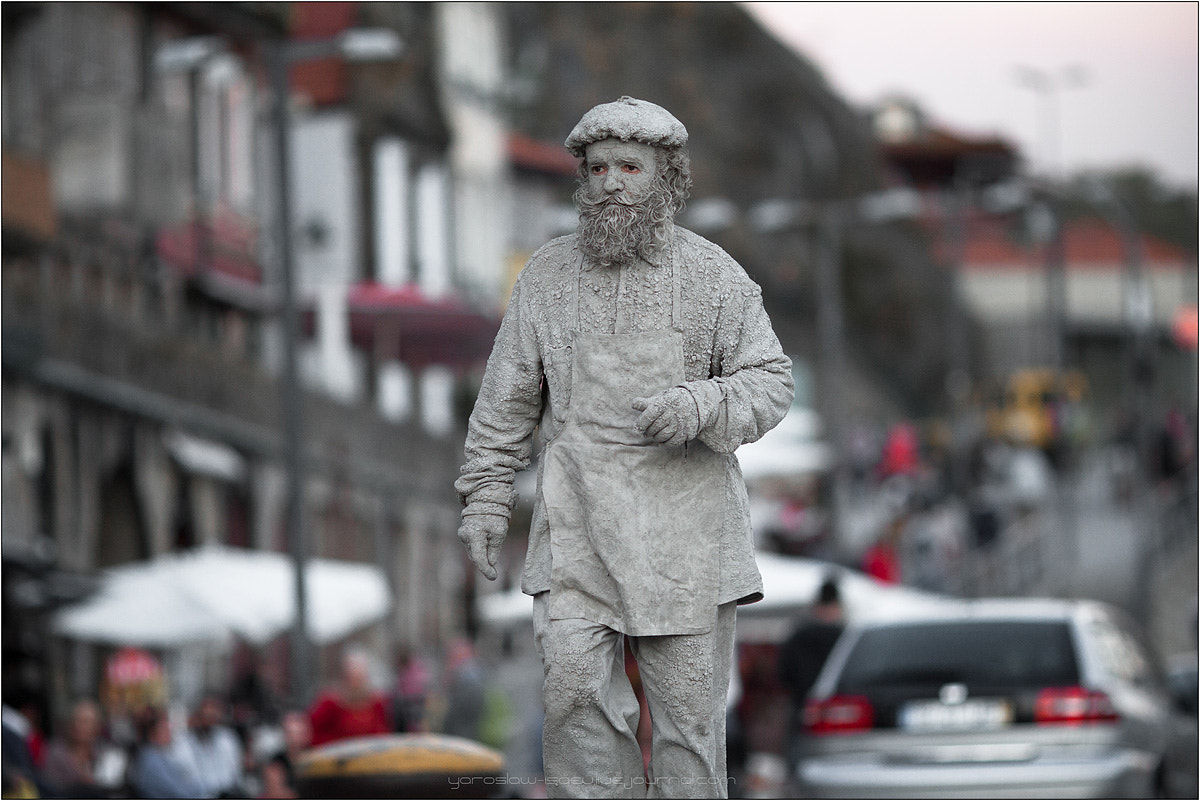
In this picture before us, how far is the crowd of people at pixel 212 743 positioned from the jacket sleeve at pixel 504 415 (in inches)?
207

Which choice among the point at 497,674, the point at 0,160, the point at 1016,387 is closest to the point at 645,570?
the point at 0,160

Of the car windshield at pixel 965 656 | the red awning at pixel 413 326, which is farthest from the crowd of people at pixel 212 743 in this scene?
the red awning at pixel 413 326

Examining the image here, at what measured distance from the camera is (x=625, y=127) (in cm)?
727

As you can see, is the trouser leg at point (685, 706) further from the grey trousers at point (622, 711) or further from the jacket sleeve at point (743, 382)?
the jacket sleeve at point (743, 382)

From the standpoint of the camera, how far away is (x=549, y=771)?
7352 mm

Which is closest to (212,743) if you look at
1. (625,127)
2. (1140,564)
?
(625,127)

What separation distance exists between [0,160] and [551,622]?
772 inches

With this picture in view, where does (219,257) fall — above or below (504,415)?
above

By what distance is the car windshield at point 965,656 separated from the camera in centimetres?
1386

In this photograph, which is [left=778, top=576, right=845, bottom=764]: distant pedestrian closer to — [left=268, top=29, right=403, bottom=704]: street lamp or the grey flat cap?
[left=268, top=29, right=403, bottom=704]: street lamp

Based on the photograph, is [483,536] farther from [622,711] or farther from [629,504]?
[622,711]

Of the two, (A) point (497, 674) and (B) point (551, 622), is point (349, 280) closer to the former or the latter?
(A) point (497, 674)

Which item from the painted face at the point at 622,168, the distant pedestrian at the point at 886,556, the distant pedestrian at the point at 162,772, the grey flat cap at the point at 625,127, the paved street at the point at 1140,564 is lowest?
the paved street at the point at 1140,564

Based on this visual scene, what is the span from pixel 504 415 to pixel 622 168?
825 millimetres
